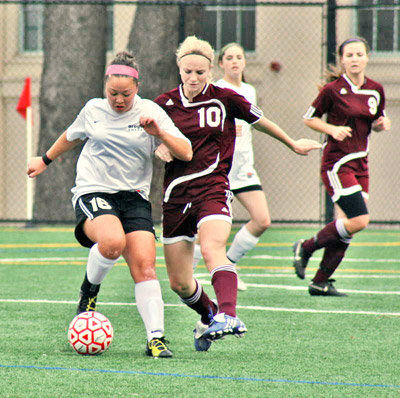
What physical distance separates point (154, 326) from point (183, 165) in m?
0.98

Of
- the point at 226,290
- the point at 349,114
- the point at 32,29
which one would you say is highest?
the point at 32,29

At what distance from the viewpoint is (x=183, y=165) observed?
5824 mm

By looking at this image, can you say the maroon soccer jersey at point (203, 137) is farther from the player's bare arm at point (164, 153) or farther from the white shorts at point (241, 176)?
the white shorts at point (241, 176)

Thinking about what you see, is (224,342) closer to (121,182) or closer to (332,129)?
(121,182)

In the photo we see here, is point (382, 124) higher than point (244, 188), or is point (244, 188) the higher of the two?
point (382, 124)

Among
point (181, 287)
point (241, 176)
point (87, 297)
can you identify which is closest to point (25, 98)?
point (241, 176)

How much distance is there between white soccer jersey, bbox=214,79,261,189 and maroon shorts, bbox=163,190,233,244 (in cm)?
293

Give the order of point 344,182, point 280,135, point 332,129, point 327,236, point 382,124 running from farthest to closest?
1. point 327,236
2. point 382,124
3. point 344,182
4. point 332,129
5. point 280,135

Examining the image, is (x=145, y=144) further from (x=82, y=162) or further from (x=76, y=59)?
(x=76, y=59)

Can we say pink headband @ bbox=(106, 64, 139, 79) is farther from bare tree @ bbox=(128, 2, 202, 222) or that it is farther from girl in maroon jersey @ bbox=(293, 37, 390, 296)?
bare tree @ bbox=(128, 2, 202, 222)

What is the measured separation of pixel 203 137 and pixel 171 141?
437 millimetres

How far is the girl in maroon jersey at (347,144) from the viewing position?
27.1 feet

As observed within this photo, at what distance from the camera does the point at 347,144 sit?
27.2 ft

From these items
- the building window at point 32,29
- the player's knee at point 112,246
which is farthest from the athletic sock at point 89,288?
the building window at point 32,29
